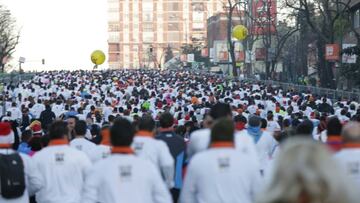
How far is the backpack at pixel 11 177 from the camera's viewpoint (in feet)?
29.2

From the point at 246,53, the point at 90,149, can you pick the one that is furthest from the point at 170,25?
the point at 90,149

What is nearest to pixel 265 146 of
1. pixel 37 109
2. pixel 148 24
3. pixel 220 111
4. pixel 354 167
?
pixel 220 111

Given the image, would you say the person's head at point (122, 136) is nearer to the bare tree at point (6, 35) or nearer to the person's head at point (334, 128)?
the person's head at point (334, 128)

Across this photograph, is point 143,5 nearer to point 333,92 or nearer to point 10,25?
point 10,25

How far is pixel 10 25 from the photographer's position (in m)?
123

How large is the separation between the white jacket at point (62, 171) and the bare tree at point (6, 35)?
312 ft

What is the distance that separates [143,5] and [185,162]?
567 ft

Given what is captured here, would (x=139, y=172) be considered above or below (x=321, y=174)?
below

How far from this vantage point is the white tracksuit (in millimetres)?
6895

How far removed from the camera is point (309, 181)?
11.1 ft

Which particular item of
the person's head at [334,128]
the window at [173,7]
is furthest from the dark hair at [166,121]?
the window at [173,7]

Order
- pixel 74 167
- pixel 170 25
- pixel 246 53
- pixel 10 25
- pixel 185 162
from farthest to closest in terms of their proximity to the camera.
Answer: pixel 170 25, pixel 10 25, pixel 246 53, pixel 185 162, pixel 74 167

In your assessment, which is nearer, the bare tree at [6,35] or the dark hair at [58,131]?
the dark hair at [58,131]

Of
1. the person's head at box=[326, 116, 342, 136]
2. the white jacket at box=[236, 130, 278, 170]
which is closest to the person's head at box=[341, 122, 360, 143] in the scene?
the person's head at box=[326, 116, 342, 136]
